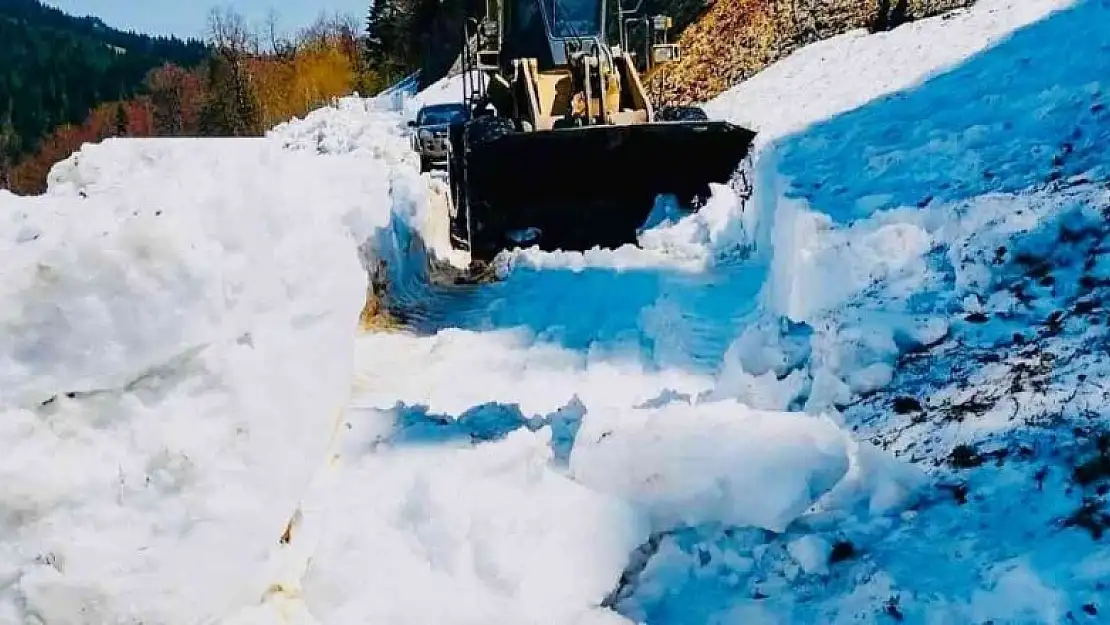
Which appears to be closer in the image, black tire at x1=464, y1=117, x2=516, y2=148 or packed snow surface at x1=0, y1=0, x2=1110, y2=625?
packed snow surface at x1=0, y1=0, x2=1110, y2=625

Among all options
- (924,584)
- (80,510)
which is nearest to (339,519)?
(80,510)

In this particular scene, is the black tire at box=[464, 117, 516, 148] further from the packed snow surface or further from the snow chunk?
the snow chunk

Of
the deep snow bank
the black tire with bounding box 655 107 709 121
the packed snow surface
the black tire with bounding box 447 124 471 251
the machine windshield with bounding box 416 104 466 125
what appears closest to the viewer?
the deep snow bank

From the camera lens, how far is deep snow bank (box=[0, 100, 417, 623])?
97.0 inches

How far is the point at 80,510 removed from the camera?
2494mm

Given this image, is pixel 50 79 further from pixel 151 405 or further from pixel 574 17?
pixel 151 405

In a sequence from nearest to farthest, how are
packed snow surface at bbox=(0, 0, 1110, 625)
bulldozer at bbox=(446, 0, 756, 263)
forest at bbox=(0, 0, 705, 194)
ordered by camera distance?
packed snow surface at bbox=(0, 0, 1110, 625), bulldozer at bbox=(446, 0, 756, 263), forest at bbox=(0, 0, 705, 194)

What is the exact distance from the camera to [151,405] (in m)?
2.75

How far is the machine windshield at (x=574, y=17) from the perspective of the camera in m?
12.7

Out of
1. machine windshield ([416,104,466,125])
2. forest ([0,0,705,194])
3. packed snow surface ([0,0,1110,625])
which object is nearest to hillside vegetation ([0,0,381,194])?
forest ([0,0,705,194])

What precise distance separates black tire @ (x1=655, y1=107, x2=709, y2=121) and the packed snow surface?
20.4 feet

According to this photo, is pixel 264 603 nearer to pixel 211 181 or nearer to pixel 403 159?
pixel 211 181

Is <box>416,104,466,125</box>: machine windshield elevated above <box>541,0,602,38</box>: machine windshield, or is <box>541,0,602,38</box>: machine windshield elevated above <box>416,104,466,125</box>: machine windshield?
<box>541,0,602,38</box>: machine windshield

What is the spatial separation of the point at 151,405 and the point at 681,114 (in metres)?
10.1
